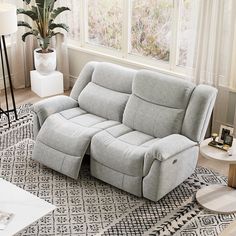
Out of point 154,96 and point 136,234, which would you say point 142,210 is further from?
point 154,96

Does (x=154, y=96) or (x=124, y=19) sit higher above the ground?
(x=124, y=19)

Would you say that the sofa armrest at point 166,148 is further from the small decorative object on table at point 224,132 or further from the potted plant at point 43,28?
the potted plant at point 43,28

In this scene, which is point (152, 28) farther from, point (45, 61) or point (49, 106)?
point (49, 106)

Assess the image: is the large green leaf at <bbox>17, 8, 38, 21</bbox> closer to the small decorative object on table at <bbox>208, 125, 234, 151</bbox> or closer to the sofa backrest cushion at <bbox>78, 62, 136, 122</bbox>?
the sofa backrest cushion at <bbox>78, 62, 136, 122</bbox>

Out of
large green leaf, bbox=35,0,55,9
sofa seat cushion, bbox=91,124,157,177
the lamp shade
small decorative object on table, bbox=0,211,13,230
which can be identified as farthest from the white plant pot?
small decorative object on table, bbox=0,211,13,230

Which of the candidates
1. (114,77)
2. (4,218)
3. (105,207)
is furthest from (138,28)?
(4,218)

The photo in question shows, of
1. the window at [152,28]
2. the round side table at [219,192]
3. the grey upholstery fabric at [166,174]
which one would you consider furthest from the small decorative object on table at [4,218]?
the window at [152,28]

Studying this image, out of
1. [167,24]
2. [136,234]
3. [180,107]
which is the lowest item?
[136,234]

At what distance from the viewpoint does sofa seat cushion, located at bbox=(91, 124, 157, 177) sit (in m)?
3.87

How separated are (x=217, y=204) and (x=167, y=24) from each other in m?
2.14

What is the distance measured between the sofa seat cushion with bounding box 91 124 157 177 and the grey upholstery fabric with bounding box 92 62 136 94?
463 millimetres

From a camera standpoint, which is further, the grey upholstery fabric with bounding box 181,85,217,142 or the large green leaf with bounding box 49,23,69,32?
the large green leaf with bounding box 49,23,69,32

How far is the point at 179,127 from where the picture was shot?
4098mm

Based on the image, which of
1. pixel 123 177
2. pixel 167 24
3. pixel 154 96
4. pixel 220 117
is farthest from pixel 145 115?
pixel 167 24
